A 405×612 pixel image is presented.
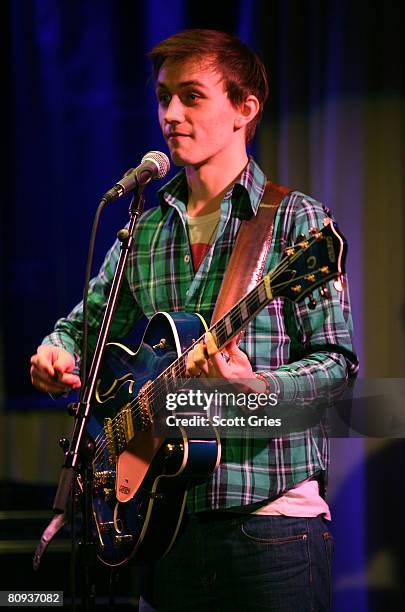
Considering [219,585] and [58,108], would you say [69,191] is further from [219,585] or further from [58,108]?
[219,585]

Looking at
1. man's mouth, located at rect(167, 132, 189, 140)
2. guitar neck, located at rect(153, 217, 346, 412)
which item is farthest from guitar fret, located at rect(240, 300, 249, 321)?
man's mouth, located at rect(167, 132, 189, 140)

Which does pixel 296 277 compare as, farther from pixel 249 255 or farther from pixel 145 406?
pixel 145 406

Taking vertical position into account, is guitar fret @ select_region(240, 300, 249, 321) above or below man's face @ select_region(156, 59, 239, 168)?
below

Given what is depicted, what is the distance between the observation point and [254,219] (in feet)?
7.18

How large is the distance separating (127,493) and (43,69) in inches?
83.4

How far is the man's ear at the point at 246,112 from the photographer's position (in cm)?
235

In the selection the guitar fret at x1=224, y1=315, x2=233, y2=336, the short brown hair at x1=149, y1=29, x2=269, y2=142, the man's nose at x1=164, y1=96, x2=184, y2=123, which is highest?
the short brown hair at x1=149, y1=29, x2=269, y2=142

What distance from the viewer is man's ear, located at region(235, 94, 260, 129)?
2.35m

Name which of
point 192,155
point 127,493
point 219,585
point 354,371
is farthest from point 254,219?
point 219,585

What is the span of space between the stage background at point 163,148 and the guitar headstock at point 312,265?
126cm

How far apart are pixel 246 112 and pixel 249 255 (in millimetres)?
458

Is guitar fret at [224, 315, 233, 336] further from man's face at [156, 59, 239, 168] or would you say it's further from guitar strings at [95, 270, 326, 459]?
man's face at [156, 59, 239, 168]

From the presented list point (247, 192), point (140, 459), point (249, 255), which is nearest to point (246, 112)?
point (247, 192)

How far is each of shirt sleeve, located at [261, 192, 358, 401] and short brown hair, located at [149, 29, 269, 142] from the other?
38cm
